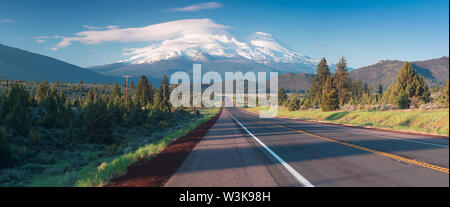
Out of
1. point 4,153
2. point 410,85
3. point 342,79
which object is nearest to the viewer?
point 4,153

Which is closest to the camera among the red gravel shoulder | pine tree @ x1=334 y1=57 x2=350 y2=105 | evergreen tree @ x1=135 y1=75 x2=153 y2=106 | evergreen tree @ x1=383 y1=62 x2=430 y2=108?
the red gravel shoulder

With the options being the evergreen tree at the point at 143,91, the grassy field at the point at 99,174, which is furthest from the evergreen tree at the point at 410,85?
the evergreen tree at the point at 143,91

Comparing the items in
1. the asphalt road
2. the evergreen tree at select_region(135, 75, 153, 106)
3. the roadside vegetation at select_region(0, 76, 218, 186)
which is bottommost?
the roadside vegetation at select_region(0, 76, 218, 186)

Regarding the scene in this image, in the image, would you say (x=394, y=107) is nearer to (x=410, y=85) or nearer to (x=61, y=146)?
(x=410, y=85)

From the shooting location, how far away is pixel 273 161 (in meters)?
7.89

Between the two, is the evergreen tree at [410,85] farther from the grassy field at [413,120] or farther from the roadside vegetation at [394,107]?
the grassy field at [413,120]

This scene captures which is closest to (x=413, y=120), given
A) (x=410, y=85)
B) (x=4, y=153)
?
(x=410, y=85)

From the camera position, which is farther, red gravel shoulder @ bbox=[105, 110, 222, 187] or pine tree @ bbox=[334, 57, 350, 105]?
pine tree @ bbox=[334, 57, 350, 105]

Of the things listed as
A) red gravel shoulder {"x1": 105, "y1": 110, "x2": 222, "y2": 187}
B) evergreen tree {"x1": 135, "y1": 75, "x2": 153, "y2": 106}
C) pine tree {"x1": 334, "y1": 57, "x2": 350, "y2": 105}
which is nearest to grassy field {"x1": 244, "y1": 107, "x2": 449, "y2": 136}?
red gravel shoulder {"x1": 105, "y1": 110, "x2": 222, "y2": 187}

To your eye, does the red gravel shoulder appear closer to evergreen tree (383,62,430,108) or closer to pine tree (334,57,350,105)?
evergreen tree (383,62,430,108)
